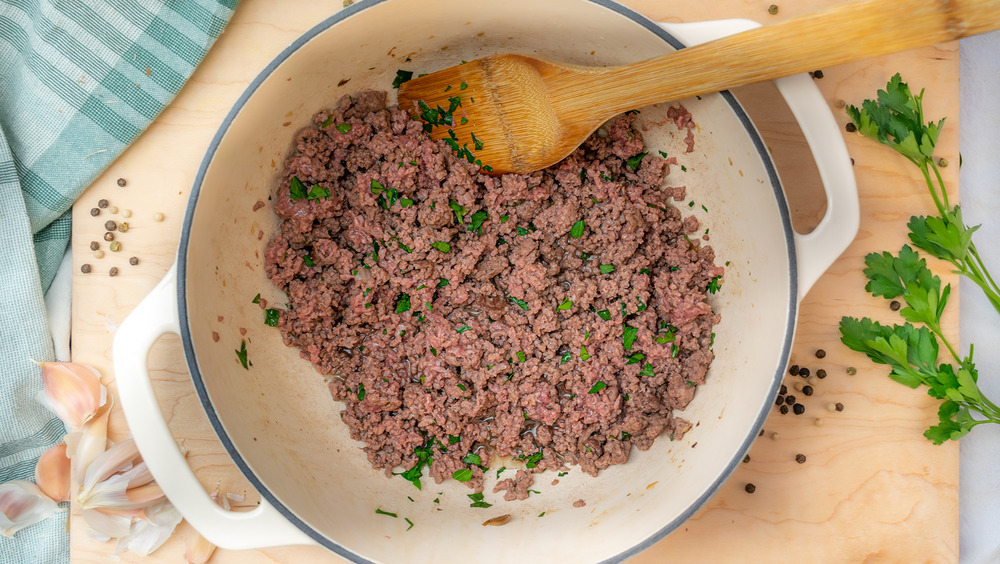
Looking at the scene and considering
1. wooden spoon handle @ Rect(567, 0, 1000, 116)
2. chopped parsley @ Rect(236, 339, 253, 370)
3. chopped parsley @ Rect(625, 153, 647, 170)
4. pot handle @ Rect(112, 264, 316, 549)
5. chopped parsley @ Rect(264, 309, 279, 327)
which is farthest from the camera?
chopped parsley @ Rect(625, 153, 647, 170)

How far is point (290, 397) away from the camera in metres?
1.91

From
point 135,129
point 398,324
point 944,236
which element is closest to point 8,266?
point 135,129

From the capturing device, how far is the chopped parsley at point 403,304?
193 centimetres

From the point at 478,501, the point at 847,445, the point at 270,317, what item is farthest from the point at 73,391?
the point at 847,445

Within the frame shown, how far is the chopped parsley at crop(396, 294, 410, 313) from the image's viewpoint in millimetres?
1928

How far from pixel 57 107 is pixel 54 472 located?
1.04 metres

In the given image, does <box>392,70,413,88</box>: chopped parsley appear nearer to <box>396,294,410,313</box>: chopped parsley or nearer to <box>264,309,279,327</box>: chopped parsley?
<box>396,294,410,313</box>: chopped parsley

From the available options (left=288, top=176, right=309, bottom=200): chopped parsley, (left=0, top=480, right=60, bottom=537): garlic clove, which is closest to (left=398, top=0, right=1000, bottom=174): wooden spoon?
(left=288, top=176, right=309, bottom=200): chopped parsley

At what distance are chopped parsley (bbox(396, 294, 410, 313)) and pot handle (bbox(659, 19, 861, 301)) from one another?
38.7 inches

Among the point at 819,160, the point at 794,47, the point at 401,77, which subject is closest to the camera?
the point at 794,47

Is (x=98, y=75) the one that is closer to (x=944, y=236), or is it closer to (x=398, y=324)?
(x=398, y=324)

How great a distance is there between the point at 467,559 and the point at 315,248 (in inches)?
36.5

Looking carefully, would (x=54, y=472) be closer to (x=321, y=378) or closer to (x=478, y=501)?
(x=321, y=378)

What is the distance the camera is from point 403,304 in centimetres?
193
